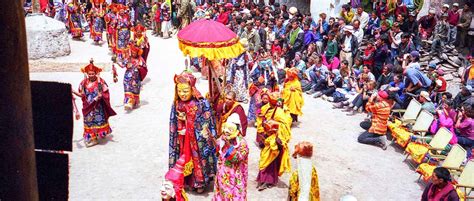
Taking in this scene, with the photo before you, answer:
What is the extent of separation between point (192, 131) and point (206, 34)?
160cm

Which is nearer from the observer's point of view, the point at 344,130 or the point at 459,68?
the point at 344,130

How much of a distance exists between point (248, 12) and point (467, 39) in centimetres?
734

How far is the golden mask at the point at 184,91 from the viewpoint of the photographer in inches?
275

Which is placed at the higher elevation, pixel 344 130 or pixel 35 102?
pixel 35 102

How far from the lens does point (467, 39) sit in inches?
531

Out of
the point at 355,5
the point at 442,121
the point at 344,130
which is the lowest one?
the point at 344,130

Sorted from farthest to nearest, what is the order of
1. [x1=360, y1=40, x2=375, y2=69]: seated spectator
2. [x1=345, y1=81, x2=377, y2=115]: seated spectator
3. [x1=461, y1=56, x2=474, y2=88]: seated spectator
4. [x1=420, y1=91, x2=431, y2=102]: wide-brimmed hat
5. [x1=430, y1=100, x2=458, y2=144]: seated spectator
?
[x1=360, y1=40, x2=375, y2=69]: seated spectator
[x1=345, y1=81, x2=377, y2=115]: seated spectator
[x1=461, y1=56, x2=474, y2=88]: seated spectator
[x1=420, y1=91, x2=431, y2=102]: wide-brimmed hat
[x1=430, y1=100, x2=458, y2=144]: seated spectator

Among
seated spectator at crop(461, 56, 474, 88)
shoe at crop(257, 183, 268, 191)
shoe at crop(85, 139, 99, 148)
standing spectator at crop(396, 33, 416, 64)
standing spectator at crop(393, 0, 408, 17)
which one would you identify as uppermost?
standing spectator at crop(393, 0, 408, 17)

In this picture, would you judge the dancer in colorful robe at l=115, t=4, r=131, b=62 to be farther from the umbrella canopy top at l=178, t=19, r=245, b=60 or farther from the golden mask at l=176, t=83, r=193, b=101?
the golden mask at l=176, t=83, r=193, b=101

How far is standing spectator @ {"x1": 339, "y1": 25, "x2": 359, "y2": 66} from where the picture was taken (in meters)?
13.5

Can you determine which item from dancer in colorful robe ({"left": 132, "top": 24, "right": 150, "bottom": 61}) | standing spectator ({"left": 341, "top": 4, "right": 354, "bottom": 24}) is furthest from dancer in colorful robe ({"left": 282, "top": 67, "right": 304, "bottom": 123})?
standing spectator ({"left": 341, "top": 4, "right": 354, "bottom": 24})

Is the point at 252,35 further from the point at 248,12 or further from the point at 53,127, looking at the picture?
the point at 53,127

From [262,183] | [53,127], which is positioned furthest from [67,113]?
[262,183]

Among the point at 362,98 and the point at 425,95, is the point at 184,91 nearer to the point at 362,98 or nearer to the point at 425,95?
the point at 425,95
